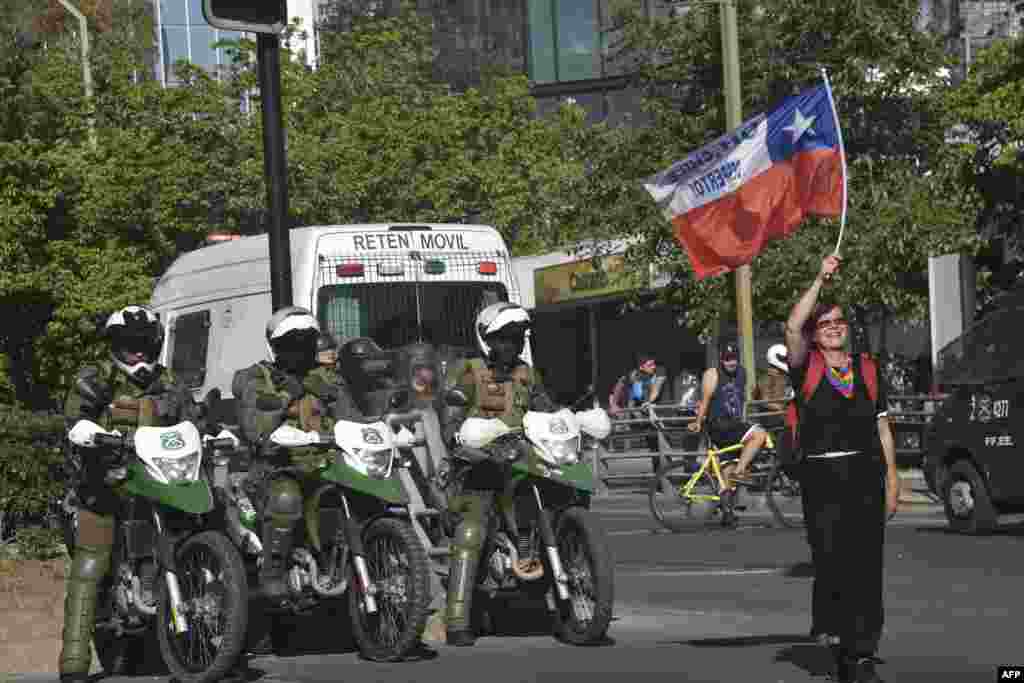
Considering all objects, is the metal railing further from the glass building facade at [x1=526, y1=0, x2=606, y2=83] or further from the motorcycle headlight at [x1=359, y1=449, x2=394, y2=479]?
the glass building facade at [x1=526, y1=0, x2=606, y2=83]

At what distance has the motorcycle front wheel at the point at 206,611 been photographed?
30.7 ft

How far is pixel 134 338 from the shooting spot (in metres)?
10.1

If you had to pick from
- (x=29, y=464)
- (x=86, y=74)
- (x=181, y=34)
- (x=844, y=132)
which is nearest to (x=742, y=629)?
(x=29, y=464)

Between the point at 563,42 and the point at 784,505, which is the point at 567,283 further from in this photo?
the point at 784,505

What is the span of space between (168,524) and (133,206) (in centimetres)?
2693

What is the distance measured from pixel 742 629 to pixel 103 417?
3790mm

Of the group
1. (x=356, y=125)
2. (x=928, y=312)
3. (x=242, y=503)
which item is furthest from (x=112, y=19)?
(x=242, y=503)

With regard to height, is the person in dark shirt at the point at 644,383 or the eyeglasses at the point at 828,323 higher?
the person in dark shirt at the point at 644,383

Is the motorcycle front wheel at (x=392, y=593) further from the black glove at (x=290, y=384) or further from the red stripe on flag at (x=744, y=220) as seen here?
the red stripe on flag at (x=744, y=220)

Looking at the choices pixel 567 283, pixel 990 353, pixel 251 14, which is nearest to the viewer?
pixel 251 14

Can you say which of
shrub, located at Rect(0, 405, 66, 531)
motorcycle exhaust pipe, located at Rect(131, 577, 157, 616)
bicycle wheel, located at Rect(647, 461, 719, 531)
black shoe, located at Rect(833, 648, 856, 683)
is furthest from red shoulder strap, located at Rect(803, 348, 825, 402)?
bicycle wheel, located at Rect(647, 461, 719, 531)

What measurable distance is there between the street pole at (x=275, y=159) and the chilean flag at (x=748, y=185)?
767cm

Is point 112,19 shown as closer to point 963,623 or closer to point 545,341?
point 545,341

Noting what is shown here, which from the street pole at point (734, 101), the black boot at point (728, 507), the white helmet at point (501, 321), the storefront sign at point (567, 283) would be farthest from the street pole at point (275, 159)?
the storefront sign at point (567, 283)
